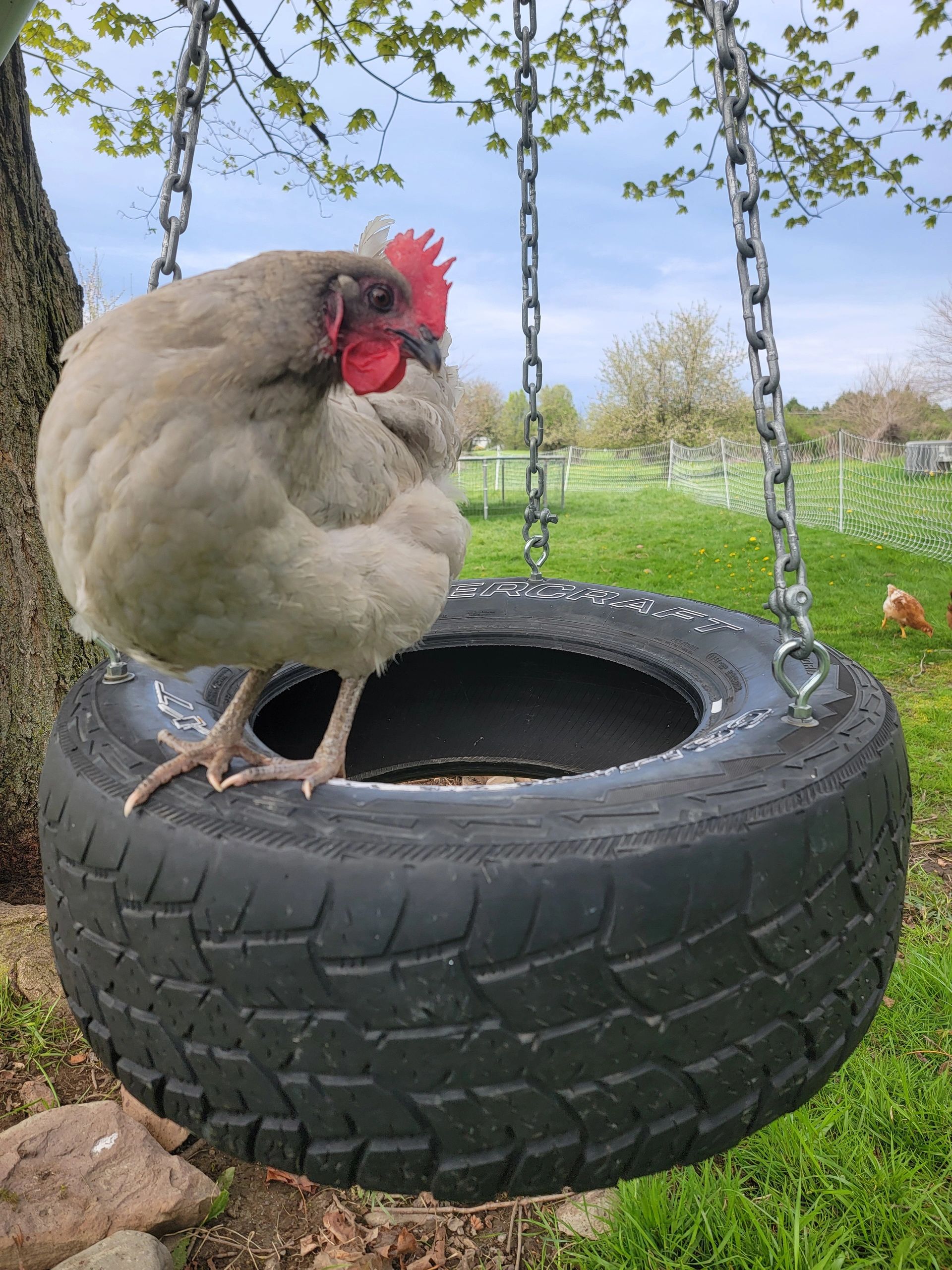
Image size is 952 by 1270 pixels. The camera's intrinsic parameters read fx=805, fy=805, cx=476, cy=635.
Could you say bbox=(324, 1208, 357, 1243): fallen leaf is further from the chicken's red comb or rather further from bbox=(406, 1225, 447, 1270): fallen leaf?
the chicken's red comb

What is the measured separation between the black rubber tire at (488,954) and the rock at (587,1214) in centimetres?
108

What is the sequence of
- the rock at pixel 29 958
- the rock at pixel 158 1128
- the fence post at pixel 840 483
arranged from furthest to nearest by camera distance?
the fence post at pixel 840 483, the rock at pixel 29 958, the rock at pixel 158 1128

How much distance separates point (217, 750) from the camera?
154 centimetres

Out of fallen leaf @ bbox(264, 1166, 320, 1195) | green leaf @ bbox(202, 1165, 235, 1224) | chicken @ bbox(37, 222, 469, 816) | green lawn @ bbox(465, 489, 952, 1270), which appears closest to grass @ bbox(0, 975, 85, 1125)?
green leaf @ bbox(202, 1165, 235, 1224)

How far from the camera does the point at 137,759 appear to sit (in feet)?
4.91

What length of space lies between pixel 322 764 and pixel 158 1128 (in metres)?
1.63

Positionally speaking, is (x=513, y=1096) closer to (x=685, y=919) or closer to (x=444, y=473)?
(x=685, y=919)

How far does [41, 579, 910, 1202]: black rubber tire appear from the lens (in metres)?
1.09

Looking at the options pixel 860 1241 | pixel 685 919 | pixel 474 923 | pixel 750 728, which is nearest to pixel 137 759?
pixel 474 923

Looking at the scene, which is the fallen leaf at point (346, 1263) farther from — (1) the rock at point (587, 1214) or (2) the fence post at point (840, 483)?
(2) the fence post at point (840, 483)

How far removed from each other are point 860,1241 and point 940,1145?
1.40 ft

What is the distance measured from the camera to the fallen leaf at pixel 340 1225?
2078 mm

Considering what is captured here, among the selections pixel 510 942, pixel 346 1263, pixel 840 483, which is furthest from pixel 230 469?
pixel 840 483

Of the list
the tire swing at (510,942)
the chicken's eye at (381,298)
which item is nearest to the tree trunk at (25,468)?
the tire swing at (510,942)
